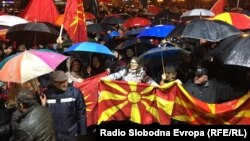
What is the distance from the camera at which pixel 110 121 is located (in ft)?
28.1

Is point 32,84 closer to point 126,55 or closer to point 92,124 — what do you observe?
point 92,124

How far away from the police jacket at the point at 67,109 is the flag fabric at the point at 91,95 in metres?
1.28

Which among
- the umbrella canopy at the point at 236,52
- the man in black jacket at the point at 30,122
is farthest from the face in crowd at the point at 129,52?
the man in black jacket at the point at 30,122

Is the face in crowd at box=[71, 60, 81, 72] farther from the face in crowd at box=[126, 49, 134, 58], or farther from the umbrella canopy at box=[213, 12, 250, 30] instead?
the umbrella canopy at box=[213, 12, 250, 30]

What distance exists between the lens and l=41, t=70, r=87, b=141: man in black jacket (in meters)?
7.36

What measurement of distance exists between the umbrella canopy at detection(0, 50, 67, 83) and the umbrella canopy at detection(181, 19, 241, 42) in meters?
2.77

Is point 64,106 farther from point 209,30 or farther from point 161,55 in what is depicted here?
point 209,30

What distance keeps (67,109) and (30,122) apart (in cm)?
138

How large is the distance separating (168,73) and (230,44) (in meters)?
1.35

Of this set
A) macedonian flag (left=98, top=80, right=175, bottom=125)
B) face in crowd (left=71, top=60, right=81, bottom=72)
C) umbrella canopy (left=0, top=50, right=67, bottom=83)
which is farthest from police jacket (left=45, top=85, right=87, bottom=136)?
face in crowd (left=71, top=60, right=81, bottom=72)

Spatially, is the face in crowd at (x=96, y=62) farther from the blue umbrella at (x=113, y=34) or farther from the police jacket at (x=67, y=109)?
the blue umbrella at (x=113, y=34)

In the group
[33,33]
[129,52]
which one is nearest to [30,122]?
[33,33]

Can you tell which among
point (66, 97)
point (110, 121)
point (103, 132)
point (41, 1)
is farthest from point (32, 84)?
point (41, 1)

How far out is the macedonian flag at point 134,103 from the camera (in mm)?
8195
